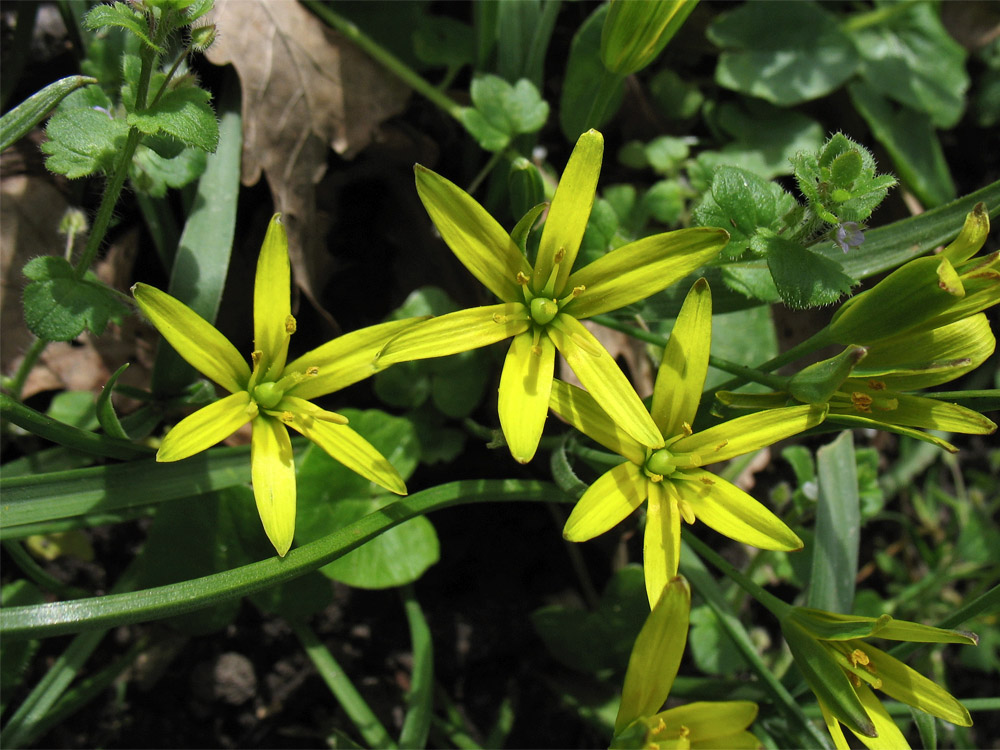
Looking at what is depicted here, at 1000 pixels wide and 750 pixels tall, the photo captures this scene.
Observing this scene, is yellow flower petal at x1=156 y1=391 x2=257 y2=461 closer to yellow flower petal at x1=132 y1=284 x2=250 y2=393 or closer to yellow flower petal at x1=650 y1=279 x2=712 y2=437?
yellow flower petal at x1=132 y1=284 x2=250 y2=393

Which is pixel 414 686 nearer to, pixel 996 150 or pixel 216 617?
pixel 216 617

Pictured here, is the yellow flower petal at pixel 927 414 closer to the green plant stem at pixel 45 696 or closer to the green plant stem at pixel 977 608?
the green plant stem at pixel 977 608

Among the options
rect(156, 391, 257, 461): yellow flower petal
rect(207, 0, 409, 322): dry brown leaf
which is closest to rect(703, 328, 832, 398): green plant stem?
rect(156, 391, 257, 461): yellow flower petal

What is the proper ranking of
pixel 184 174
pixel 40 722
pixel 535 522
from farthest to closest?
pixel 535 522 < pixel 40 722 < pixel 184 174

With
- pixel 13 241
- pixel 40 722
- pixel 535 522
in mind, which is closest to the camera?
pixel 40 722

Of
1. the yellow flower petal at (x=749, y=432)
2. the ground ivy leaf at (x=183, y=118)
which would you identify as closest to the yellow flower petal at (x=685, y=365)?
the yellow flower petal at (x=749, y=432)

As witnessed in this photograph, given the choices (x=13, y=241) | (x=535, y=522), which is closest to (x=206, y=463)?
(x=13, y=241)

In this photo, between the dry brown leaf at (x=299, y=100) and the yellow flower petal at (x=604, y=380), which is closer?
the yellow flower petal at (x=604, y=380)
